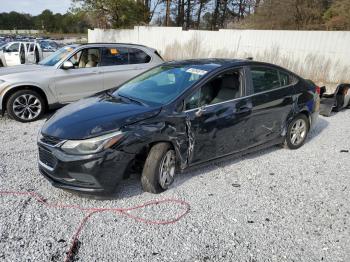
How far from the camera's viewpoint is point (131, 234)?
9.93 feet

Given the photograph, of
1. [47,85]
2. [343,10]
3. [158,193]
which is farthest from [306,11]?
[158,193]

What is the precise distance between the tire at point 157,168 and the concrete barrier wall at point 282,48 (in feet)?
34.4

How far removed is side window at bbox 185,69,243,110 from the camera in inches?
151

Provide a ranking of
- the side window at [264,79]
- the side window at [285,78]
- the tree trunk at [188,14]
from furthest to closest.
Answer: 1. the tree trunk at [188,14]
2. the side window at [285,78]
3. the side window at [264,79]

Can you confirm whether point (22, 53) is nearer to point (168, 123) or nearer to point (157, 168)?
point (168, 123)

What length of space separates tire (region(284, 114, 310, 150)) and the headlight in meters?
3.11

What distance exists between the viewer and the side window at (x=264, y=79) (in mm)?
4492

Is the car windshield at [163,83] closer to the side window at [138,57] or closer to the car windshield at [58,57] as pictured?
the car windshield at [58,57]

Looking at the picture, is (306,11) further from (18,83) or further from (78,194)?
(78,194)

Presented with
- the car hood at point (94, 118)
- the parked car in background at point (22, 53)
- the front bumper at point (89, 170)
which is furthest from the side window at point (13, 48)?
the front bumper at point (89, 170)

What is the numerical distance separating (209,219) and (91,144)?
1448mm

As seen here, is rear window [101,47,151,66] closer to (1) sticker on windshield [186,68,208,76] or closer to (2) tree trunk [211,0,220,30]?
(1) sticker on windshield [186,68,208,76]

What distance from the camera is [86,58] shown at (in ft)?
23.2

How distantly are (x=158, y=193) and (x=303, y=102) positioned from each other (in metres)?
3.00
